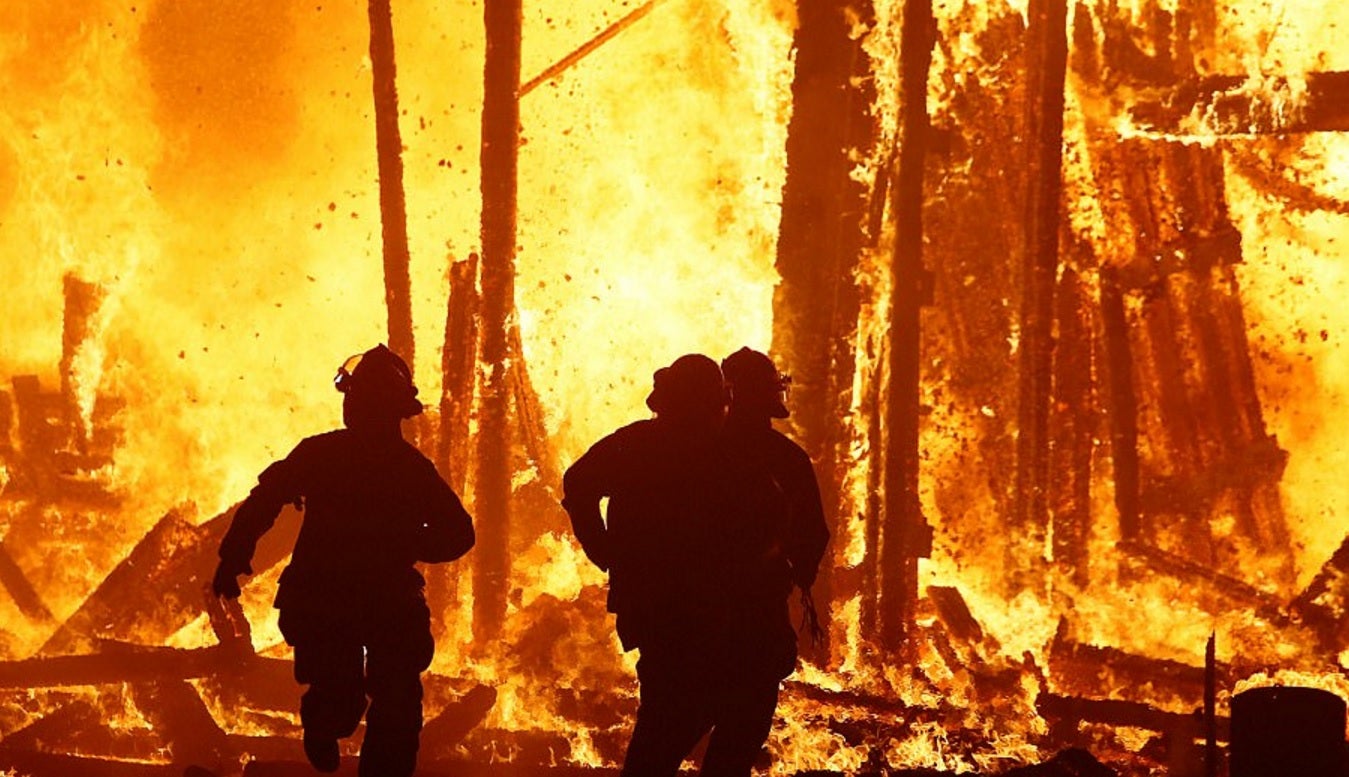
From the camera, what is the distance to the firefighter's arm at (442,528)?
11.6 feet

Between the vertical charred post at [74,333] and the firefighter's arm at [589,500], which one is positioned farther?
the vertical charred post at [74,333]

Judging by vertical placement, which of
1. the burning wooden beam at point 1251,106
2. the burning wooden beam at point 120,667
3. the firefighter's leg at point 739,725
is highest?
the burning wooden beam at point 1251,106

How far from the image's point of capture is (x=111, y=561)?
5.80 meters

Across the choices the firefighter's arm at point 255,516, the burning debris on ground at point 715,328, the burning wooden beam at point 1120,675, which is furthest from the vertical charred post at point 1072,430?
the firefighter's arm at point 255,516

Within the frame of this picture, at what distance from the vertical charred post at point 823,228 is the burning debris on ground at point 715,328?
0.02 m

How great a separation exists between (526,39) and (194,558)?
10.0 feet

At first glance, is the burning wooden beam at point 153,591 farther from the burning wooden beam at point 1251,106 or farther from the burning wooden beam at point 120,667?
the burning wooden beam at point 1251,106

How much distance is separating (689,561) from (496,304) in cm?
264

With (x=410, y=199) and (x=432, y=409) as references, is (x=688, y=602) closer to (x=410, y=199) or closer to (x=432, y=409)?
(x=432, y=409)

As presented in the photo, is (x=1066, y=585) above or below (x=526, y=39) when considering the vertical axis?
below

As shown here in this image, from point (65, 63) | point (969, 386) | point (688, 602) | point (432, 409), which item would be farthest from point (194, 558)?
point (969, 386)

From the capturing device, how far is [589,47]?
17.6 ft

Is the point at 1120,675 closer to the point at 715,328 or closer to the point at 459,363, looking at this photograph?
the point at 715,328

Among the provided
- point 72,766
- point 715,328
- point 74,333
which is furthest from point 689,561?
point 74,333
